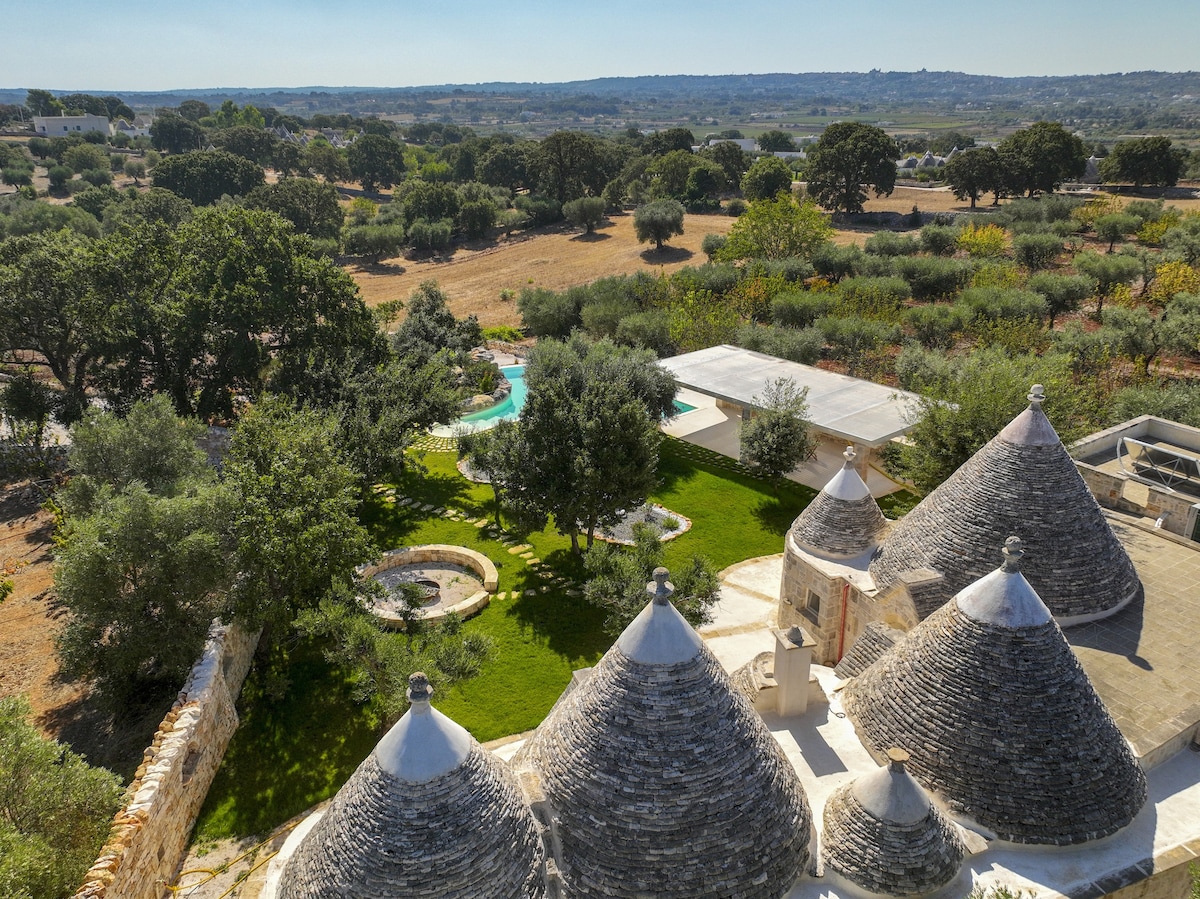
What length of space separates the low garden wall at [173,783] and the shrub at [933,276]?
5603 cm

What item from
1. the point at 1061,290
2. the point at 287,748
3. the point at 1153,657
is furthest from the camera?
the point at 1061,290

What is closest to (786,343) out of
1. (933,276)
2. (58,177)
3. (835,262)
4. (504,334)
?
(933,276)

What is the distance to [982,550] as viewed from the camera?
60.0 feet

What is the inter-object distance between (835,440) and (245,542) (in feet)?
84.4

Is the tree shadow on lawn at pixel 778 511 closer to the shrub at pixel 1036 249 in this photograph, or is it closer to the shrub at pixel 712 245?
the shrub at pixel 1036 249

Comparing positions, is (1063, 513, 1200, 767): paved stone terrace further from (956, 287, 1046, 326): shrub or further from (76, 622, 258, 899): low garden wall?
(956, 287, 1046, 326): shrub

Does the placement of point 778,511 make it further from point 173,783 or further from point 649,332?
point 173,783

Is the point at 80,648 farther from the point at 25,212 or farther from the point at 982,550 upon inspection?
the point at 25,212

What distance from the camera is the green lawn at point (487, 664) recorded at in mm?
19703

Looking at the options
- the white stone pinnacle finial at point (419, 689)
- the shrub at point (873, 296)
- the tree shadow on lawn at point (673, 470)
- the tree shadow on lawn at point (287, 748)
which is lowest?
the tree shadow on lawn at point (287, 748)

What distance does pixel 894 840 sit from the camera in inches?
481

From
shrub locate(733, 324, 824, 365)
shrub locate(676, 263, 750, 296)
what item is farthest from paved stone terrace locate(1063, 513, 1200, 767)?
shrub locate(676, 263, 750, 296)

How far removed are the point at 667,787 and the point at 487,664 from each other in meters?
13.0

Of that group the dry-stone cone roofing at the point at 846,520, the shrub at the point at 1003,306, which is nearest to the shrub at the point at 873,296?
the shrub at the point at 1003,306
